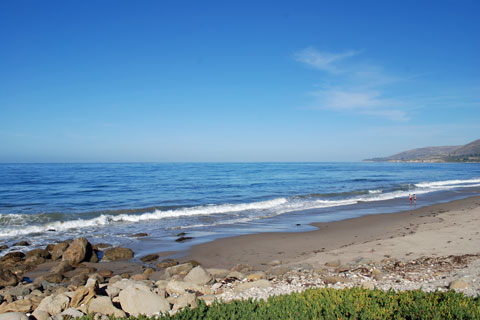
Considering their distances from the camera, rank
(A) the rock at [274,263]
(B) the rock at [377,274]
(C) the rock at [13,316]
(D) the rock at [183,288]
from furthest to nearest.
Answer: (A) the rock at [274,263]
(B) the rock at [377,274]
(D) the rock at [183,288]
(C) the rock at [13,316]

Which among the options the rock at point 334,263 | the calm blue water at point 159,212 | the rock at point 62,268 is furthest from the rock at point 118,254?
the rock at point 334,263

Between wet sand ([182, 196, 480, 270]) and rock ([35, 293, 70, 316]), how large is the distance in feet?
17.3

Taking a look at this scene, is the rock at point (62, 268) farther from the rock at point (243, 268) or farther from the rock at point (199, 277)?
the rock at point (243, 268)

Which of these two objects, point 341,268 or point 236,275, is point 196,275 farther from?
point 341,268

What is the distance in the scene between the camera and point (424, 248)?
37.2ft

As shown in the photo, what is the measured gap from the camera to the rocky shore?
6.88 m

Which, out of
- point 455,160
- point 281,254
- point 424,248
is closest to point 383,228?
point 424,248

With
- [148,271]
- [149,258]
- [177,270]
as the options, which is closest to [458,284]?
[177,270]

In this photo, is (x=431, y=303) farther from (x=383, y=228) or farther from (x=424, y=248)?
(x=383, y=228)

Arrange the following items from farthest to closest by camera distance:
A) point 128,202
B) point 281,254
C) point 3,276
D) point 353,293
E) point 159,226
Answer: point 128,202
point 159,226
point 281,254
point 3,276
point 353,293

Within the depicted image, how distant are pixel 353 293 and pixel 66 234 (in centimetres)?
1520

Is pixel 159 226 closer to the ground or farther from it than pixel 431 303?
closer to the ground

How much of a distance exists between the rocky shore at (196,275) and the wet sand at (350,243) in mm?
61

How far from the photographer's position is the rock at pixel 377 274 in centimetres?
846
